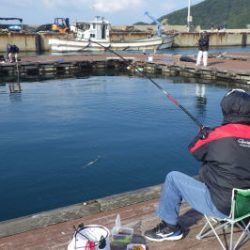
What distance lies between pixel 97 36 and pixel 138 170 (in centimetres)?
3596

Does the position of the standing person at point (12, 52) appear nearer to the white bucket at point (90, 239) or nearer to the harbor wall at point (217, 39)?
the white bucket at point (90, 239)

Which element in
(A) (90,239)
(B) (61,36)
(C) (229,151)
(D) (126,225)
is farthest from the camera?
(B) (61,36)

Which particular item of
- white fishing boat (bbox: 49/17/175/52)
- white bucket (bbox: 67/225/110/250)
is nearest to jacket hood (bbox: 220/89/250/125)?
white bucket (bbox: 67/225/110/250)

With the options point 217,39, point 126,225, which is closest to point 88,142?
point 126,225

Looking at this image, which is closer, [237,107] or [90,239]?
[237,107]

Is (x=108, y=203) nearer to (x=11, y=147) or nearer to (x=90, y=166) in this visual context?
(x=90, y=166)

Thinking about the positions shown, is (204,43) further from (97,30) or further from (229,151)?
(97,30)

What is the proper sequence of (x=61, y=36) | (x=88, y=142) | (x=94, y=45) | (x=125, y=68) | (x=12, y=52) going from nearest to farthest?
(x=88, y=142) → (x=12, y=52) → (x=125, y=68) → (x=94, y=45) → (x=61, y=36)

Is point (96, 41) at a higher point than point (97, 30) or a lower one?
lower

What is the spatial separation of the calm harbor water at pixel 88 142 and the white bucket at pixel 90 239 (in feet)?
13.9

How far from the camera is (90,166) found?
1005 cm

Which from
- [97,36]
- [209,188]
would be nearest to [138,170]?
[209,188]

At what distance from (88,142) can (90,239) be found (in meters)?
8.22

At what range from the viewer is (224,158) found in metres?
3.64
